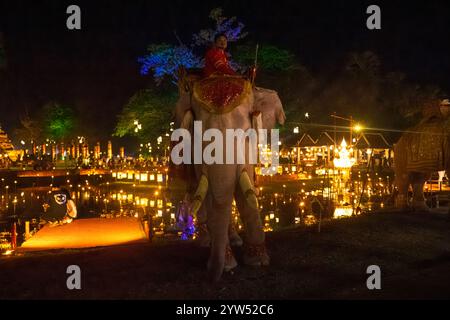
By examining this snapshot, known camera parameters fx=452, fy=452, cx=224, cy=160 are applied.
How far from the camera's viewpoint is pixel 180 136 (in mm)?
6656

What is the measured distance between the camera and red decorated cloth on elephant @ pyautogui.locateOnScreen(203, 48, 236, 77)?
6.82 m

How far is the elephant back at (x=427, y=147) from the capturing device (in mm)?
11750

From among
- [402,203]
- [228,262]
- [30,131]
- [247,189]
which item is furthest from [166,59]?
[30,131]

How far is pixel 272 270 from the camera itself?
6.60 meters

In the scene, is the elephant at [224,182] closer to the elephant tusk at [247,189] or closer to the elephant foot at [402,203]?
the elephant tusk at [247,189]

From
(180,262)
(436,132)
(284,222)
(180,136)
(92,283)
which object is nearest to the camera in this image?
(92,283)

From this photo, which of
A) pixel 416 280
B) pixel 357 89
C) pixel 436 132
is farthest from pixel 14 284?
pixel 357 89

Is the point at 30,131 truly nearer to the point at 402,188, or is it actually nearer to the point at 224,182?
the point at 402,188

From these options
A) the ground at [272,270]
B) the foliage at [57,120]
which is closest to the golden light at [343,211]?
the ground at [272,270]

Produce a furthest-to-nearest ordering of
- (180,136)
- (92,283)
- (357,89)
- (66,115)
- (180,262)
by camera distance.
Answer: (66,115) → (357,89) → (180,262) → (180,136) → (92,283)

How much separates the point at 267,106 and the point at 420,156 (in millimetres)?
7325

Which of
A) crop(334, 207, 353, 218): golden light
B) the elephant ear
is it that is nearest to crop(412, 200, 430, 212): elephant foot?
crop(334, 207, 353, 218): golden light
